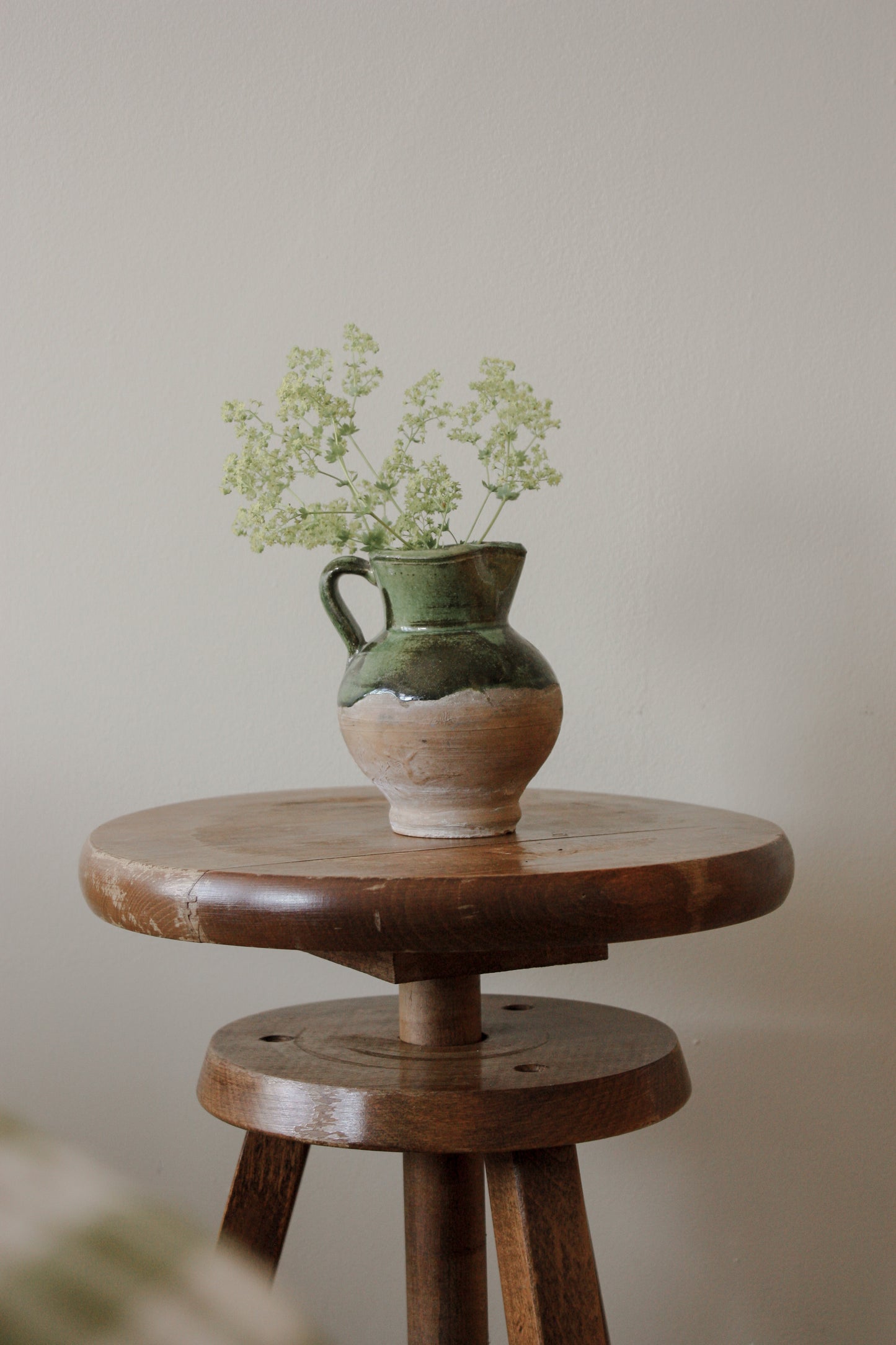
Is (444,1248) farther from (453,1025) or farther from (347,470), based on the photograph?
(347,470)

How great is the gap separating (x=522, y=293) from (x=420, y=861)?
0.76 m

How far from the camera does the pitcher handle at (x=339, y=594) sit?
97cm

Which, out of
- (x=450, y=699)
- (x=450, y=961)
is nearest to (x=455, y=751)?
(x=450, y=699)

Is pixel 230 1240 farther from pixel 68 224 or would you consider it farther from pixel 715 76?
pixel 715 76

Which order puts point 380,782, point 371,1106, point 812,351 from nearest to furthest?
point 371,1106 < point 380,782 < point 812,351

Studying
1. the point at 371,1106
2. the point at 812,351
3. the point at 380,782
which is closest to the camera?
the point at 371,1106

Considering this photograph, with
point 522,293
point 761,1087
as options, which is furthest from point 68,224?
point 761,1087

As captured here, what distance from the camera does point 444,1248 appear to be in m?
0.93

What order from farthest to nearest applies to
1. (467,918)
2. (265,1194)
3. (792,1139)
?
(792,1139) → (265,1194) → (467,918)

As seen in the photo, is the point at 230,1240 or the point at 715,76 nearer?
the point at 230,1240

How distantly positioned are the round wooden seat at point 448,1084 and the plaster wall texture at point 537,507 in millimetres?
435

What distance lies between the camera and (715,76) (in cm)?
129

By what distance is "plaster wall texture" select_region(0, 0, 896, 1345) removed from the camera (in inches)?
50.8

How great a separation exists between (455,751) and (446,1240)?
0.39 m
